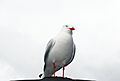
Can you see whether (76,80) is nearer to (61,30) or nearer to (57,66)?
(57,66)

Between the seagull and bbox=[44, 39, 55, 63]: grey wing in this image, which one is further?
bbox=[44, 39, 55, 63]: grey wing

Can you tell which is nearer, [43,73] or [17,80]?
[17,80]

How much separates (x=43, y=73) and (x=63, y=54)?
2.78 feet

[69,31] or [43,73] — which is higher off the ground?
[69,31]

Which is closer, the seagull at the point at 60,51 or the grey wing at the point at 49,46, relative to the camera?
the seagull at the point at 60,51

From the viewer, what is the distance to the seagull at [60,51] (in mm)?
8250

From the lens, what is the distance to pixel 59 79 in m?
7.67

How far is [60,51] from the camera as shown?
27.1ft

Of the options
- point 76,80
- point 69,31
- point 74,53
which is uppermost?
point 69,31

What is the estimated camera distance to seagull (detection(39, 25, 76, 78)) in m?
8.25

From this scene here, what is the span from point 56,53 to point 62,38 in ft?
1.29

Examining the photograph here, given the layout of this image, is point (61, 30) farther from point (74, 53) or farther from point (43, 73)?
point (43, 73)

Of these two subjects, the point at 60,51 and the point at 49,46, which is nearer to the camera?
the point at 60,51

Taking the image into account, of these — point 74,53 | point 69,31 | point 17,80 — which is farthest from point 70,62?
point 17,80
